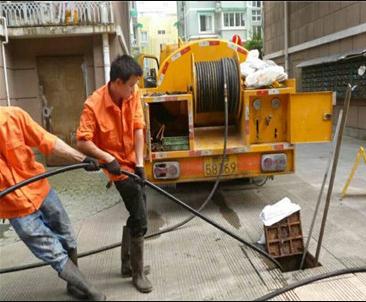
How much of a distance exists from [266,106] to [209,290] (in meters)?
2.67

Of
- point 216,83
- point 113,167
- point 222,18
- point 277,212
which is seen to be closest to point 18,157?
point 113,167

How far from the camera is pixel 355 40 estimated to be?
11.7 metres

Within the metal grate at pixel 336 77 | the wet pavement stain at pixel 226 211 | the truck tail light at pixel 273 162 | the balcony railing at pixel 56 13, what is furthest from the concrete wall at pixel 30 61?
the metal grate at pixel 336 77

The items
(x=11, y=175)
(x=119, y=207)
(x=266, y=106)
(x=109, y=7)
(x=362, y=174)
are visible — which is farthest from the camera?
(x=109, y=7)

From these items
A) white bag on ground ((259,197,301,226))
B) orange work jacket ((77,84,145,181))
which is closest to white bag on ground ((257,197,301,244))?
white bag on ground ((259,197,301,226))

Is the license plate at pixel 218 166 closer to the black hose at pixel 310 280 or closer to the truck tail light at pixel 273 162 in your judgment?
the truck tail light at pixel 273 162

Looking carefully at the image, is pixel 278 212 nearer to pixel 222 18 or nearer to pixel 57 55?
pixel 57 55

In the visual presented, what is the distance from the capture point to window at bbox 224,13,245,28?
48984mm

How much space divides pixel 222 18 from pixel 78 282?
1891 inches

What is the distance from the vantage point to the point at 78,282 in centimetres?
338

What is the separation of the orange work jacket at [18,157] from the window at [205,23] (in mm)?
48060


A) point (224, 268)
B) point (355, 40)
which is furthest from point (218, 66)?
point (355, 40)

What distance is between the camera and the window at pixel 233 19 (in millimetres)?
48984

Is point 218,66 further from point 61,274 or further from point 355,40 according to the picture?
point 355,40
